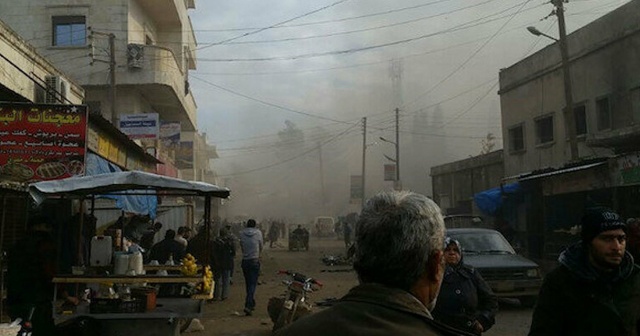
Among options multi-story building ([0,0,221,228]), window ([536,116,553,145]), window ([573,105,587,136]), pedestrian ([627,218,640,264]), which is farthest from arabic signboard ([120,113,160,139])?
pedestrian ([627,218,640,264])

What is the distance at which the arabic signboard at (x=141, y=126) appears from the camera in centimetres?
1931

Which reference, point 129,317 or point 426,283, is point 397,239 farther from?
point 129,317

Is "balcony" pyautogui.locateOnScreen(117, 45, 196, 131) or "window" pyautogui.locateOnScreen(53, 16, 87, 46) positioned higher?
"window" pyautogui.locateOnScreen(53, 16, 87, 46)

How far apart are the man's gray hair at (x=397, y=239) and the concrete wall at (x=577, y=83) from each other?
17397 millimetres

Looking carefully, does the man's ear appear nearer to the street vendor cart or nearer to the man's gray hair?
the man's gray hair

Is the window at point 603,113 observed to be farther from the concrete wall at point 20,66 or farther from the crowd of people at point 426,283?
the concrete wall at point 20,66

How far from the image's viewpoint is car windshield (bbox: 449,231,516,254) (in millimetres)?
12094

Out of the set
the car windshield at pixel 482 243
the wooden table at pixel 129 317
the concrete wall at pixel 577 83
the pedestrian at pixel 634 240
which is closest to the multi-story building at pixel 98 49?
the car windshield at pixel 482 243

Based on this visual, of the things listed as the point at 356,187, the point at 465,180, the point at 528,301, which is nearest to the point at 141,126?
the point at 528,301

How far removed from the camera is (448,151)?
3174 inches

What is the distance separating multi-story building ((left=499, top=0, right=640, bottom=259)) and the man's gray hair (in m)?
12.9

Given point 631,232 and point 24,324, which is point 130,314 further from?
point 631,232

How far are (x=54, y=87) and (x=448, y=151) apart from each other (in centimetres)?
7057

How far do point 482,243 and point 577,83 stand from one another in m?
11.5
